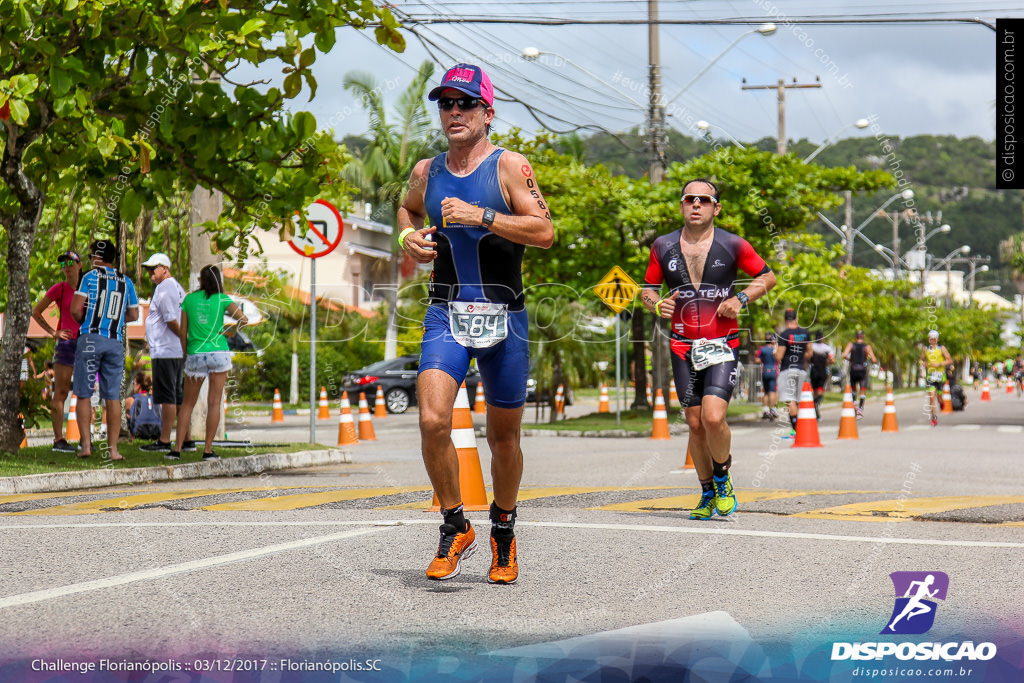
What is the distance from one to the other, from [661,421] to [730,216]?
17.4 feet

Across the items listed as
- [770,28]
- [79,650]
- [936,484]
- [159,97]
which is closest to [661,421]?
[770,28]

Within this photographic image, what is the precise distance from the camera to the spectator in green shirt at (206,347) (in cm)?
1150

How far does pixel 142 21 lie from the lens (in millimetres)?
9102

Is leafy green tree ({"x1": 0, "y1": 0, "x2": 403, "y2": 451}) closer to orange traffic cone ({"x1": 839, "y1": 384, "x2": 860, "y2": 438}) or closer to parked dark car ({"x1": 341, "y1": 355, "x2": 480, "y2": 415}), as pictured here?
orange traffic cone ({"x1": 839, "y1": 384, "x2": 860, "y2": 438})

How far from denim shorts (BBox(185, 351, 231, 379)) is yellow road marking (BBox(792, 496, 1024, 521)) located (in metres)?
5.93

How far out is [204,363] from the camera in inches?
452

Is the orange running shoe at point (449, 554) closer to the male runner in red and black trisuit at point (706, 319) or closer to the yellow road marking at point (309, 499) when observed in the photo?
the male runner in red and black trisuit at point (706, 319)

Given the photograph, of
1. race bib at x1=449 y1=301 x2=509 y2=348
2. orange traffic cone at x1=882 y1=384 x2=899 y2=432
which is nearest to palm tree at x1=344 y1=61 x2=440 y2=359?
orange traffic cone at x1=882 y1=384 x2=899 y2=432

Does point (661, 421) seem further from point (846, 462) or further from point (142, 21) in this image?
point (142, 21)

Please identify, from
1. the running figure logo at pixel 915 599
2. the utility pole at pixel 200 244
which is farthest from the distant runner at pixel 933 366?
the running figure logo at pixel 915 599

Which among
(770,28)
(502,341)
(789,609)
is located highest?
(770,28)

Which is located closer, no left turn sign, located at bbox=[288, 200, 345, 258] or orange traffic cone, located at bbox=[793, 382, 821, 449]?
no left turn sign, located at bbox=[288, 200, 345, 258]

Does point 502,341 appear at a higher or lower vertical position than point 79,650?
higher

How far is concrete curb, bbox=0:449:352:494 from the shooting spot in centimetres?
949
